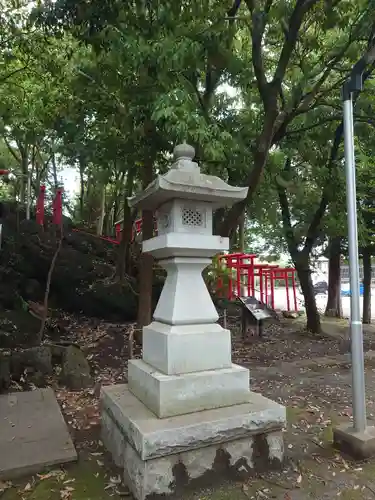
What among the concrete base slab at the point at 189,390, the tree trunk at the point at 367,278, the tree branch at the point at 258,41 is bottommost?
the concrete base slab at the point at 189,390

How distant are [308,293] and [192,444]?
847 cm

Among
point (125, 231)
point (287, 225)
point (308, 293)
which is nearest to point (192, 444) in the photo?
point (125, 231)

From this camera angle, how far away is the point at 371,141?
30.5 ft

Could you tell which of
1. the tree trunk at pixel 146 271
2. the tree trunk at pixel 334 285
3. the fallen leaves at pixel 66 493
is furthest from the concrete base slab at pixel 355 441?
the tree trunk at pixel 334 285

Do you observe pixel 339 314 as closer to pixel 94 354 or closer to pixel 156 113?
pixel 94 354

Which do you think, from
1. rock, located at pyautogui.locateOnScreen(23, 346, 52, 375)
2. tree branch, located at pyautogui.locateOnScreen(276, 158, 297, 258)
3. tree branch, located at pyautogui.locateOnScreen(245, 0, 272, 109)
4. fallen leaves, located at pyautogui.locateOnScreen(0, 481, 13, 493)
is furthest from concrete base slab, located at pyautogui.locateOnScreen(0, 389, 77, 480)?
tree branch, located at pyautogui.locateOnScreen(276, 158, 297, 258)

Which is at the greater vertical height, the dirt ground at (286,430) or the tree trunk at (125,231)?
the tree trunk at (125,231)

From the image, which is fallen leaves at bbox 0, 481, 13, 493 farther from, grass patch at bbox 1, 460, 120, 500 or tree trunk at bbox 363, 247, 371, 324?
tree trunk at bbox 363, 247, 371, 324

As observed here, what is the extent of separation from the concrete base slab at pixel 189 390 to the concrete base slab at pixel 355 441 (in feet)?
3.16

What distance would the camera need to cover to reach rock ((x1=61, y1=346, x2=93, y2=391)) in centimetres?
553

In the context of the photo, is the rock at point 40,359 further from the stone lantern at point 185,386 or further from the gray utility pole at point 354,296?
the gray utility pole at point 354,296

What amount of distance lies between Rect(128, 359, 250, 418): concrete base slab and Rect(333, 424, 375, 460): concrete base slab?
0.96m

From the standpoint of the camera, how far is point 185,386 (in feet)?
10.3

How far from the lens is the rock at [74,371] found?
218 inches
